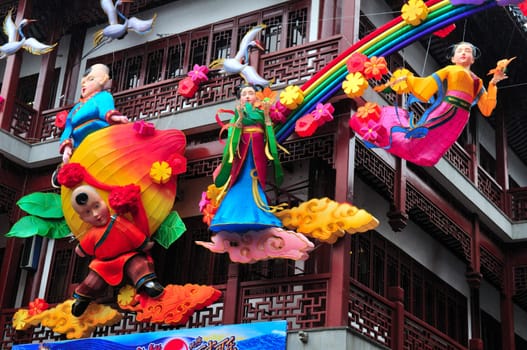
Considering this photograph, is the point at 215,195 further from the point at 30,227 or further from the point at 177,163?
the point at 30,227

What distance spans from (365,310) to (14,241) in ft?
20.9

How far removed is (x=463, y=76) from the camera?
11.6 metres

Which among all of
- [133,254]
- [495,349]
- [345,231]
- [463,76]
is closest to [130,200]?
[133,254]

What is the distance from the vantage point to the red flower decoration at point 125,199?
505 inches

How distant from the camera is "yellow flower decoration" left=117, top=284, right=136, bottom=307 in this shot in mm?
13023

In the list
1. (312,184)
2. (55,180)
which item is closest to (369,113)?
(312,184)

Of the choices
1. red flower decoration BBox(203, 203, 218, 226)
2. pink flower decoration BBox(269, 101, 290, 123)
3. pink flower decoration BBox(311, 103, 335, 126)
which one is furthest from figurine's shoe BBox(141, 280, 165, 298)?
pink flower decoration BBox(311, 103, 335, 126)

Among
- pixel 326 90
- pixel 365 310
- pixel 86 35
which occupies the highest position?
pixel 86 35

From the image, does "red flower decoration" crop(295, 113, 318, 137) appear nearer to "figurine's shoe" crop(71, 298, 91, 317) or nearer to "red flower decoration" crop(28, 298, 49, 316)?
"figurine's shoe" crop(71, 298, 91, 317)

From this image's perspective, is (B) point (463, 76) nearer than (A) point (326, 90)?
Yes

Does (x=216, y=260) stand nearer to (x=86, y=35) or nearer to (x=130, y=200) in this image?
(x=130, y=200)

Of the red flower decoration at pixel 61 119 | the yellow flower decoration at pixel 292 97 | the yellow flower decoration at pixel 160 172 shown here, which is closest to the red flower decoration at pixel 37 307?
the yellow flower decoration at pixel 160 172

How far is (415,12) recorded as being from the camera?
12164mm

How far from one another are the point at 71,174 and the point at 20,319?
2.47 meters
